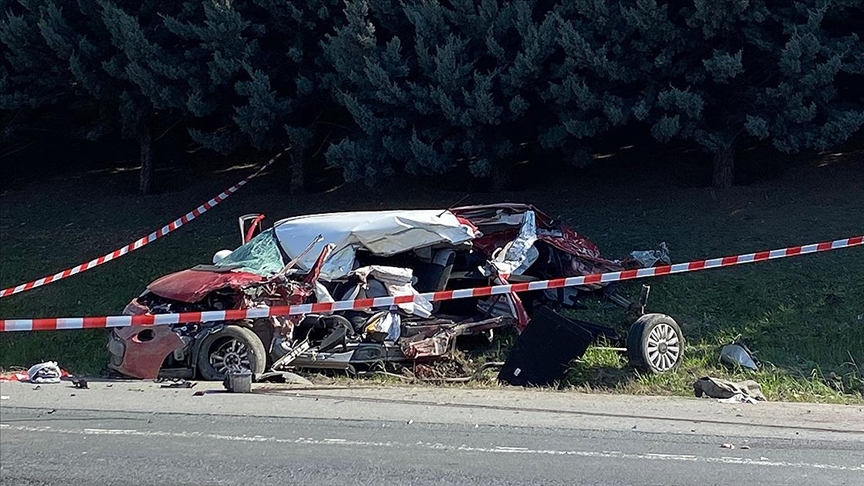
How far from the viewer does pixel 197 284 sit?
9953 mm

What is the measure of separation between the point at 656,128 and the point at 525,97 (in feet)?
6.75

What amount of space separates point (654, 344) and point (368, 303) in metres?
2.92

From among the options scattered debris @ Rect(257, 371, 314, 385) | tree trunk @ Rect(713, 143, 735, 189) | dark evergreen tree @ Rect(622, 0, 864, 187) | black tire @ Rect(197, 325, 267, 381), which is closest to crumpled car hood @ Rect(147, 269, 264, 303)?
black tire @ Rect(197, 325, 267, 381)

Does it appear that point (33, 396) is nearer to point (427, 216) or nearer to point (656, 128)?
point (427, 216)

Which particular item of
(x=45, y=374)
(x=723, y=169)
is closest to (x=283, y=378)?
(x=45, y=374)

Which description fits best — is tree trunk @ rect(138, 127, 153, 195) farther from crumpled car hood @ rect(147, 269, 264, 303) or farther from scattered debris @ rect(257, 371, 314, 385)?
scattered debris @ rect(257, 371, 314, 385)

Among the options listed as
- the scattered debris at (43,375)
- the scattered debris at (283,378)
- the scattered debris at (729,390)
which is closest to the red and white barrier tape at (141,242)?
the scattered debris at (43,375)

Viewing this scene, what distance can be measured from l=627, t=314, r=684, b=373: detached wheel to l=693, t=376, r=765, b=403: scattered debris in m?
0.57

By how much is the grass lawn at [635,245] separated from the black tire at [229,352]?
2.56 m

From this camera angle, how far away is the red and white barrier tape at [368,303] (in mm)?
9703

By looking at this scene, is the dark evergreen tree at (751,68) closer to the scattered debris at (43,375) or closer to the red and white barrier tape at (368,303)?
the red and white barrier tape at (368,303)

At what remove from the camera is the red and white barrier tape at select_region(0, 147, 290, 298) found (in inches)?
564

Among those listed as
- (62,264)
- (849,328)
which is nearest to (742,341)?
(849,328)

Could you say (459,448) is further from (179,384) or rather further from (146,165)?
(146,165)
